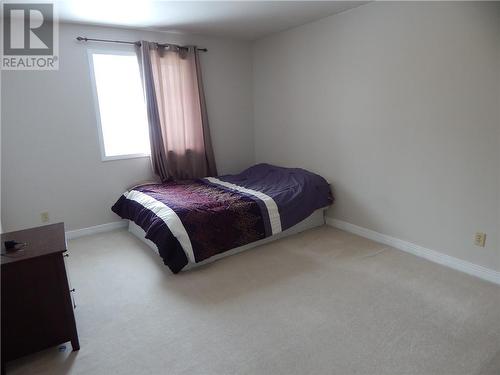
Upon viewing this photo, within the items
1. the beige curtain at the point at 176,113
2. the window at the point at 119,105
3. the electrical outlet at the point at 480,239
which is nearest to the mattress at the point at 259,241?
the beige curtain at the point at 176,113

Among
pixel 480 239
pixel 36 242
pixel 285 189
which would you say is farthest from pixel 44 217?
pixel 480 239

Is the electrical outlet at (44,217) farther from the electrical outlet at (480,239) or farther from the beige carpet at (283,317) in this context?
the electrical outlet at (480,239)

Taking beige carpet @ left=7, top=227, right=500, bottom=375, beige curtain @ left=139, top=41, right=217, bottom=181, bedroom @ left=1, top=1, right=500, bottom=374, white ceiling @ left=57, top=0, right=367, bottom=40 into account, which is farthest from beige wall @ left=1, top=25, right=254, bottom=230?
beige carpet @ left=7, top=227, right=500, bottom=375

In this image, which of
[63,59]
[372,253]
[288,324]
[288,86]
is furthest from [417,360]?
[63,59]

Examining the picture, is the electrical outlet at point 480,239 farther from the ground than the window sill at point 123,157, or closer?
closer

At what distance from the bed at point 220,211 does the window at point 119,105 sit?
550 millimetres

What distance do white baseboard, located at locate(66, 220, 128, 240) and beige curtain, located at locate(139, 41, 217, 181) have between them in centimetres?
76

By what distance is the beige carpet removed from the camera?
1679mm

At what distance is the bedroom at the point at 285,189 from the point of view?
1800 millimetres

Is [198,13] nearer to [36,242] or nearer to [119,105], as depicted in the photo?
[119,105]

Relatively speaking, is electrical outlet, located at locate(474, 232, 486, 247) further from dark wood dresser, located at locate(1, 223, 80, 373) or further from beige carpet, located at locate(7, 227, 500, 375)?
dark wood dresser, located at locate(1, 223, 80, 373)

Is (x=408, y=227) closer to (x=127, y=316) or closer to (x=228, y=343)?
(x=228, y=343)

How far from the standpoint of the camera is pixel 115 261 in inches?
115

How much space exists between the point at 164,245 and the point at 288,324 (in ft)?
4.00
